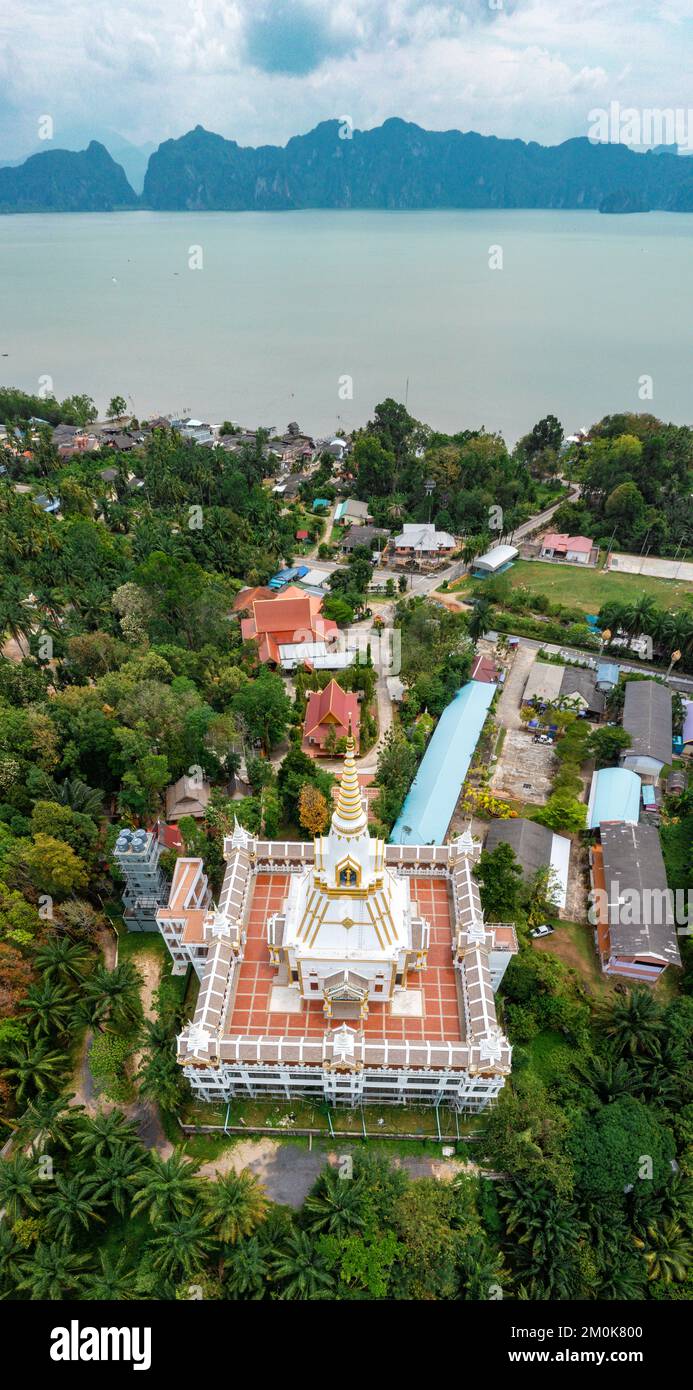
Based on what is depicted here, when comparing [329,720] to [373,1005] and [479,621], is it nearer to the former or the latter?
[479,621]

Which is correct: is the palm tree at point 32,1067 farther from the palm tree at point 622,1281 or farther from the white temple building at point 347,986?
the palm tree at point 622,1281

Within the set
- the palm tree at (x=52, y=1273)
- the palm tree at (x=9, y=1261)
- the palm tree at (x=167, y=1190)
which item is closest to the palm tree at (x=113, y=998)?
the palm tree at (x=167, y=1190)

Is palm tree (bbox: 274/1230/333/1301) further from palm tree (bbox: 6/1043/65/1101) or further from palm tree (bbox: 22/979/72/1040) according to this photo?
palm tree (bbox: 22/979/72/1040)

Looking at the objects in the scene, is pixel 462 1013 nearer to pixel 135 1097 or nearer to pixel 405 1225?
pixel 405 1225

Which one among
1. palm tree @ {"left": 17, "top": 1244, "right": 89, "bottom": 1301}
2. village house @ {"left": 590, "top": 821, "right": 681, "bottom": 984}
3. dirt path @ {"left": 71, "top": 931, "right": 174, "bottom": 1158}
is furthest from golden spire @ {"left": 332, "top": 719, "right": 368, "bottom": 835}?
→ palm tree @ {"left": 17, "top": 1244, "right": 89, "bottom": 1301}

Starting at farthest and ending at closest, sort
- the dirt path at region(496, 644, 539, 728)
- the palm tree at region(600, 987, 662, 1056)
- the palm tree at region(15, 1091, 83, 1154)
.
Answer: the dirt path at region(496, 644, 539, 728)
the palm tree at region(600, 987, 662, 1056)
the palm tree at region(15, 1091, 83, 1154)
